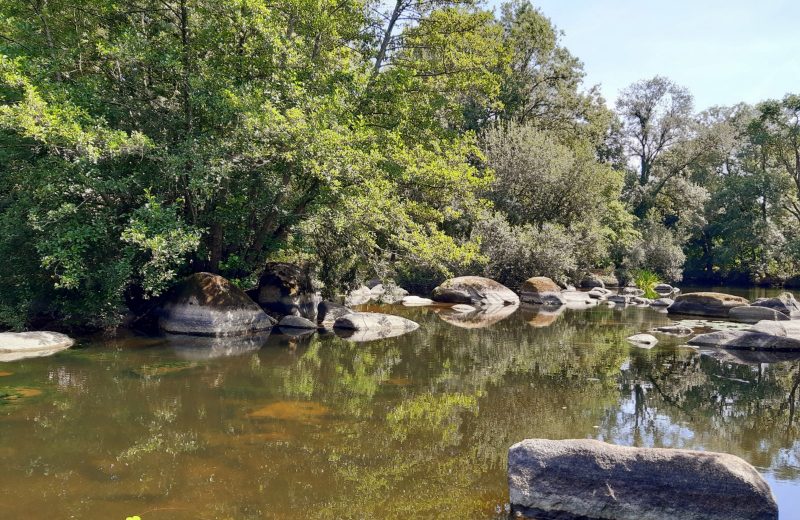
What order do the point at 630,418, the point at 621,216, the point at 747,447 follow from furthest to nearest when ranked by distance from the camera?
the point at 621,216 < the point at 630,418 < the point at 747,447

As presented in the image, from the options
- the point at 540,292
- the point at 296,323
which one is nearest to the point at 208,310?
the point at 296,323

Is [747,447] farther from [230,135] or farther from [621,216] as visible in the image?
[621,216]

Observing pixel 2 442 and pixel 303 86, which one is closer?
pixel 2 442

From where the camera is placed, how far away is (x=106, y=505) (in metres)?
4.72

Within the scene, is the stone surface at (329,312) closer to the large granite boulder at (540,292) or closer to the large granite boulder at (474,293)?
the large granite boulder at (474,293)

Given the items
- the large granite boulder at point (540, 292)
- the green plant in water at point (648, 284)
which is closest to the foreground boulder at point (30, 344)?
the large granite boulder at point (540, 292)

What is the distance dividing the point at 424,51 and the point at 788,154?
29198mm

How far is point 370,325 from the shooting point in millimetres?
15250

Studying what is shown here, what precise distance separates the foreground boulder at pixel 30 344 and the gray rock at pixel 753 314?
64.4 feet

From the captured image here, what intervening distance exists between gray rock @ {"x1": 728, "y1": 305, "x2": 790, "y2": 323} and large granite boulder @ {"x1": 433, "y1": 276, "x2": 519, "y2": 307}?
8.13 m

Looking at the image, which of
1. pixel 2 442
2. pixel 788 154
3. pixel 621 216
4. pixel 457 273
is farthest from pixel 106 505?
pixel 788 154

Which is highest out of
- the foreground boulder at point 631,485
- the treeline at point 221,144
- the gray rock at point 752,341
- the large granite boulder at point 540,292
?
the treeline at point 221,144

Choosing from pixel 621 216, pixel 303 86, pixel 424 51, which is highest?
pixel 424 51

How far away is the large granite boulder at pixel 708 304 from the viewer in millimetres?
20000
